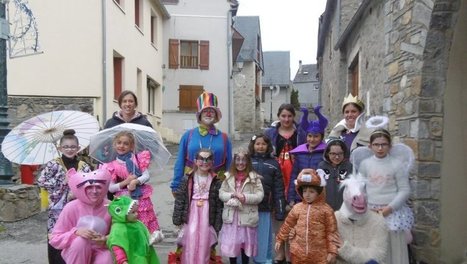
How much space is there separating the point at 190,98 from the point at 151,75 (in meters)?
4.20

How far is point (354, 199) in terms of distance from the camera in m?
3.62

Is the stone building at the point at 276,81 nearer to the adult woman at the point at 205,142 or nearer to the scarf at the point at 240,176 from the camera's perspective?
the adult woman at the point at 205,142

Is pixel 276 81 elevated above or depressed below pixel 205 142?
above

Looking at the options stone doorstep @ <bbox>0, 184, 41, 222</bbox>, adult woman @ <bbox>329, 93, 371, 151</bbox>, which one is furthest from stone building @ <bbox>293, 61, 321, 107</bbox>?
adult woman @ <bbox>329, 93, 371, 151</bbox>

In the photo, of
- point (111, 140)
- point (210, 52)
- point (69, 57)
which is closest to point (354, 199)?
point (111, 140)

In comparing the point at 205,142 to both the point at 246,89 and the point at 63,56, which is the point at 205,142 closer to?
the point at 63,56

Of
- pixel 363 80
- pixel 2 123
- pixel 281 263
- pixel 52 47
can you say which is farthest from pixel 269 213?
pixel 52 47

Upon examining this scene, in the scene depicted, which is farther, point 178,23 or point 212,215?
point 178,23

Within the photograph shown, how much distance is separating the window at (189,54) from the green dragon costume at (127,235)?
18.2 meters

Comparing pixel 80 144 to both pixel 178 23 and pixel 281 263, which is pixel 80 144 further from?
pixel 178 23

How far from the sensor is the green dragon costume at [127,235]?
3.36m

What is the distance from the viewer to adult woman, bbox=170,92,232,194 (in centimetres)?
453

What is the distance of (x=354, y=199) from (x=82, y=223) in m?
2.03

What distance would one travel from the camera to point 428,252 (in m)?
4.52
